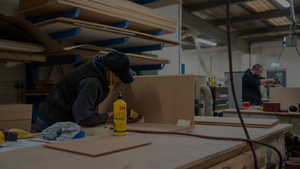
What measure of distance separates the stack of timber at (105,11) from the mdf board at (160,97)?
873 millimetres

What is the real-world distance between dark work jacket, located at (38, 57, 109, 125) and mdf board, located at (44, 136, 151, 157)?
30.0 inches

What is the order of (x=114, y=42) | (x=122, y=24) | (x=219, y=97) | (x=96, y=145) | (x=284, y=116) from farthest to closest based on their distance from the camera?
(x=219, y=97)
(x=284, y=116)
(x=114, y=42)
(x=122, y=24)
(x=96, y=145)

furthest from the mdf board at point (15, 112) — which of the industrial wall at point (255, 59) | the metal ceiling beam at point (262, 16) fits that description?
the industrial wall at point (255, 59)

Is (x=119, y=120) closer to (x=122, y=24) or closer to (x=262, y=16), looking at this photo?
(x=122, y=24)

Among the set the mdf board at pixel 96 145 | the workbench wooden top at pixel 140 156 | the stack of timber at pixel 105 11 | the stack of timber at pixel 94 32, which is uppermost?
the stack of timber at pixel 105 11

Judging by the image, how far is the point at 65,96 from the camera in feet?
6.51

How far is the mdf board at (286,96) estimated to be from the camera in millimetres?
4039

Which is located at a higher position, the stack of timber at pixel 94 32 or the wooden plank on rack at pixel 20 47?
the stack of timber at pixel 94 32

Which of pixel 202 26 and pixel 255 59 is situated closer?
pixel 202 26

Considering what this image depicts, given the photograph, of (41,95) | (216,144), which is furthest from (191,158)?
(41,95)

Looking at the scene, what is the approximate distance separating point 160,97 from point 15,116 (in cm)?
95

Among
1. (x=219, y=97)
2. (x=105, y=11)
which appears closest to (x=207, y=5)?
(x=219, y=97)

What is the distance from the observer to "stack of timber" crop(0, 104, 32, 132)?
1.63 metres

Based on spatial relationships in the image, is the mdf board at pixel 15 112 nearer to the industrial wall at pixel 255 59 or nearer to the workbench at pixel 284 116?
the workbench at pixel 284 116
